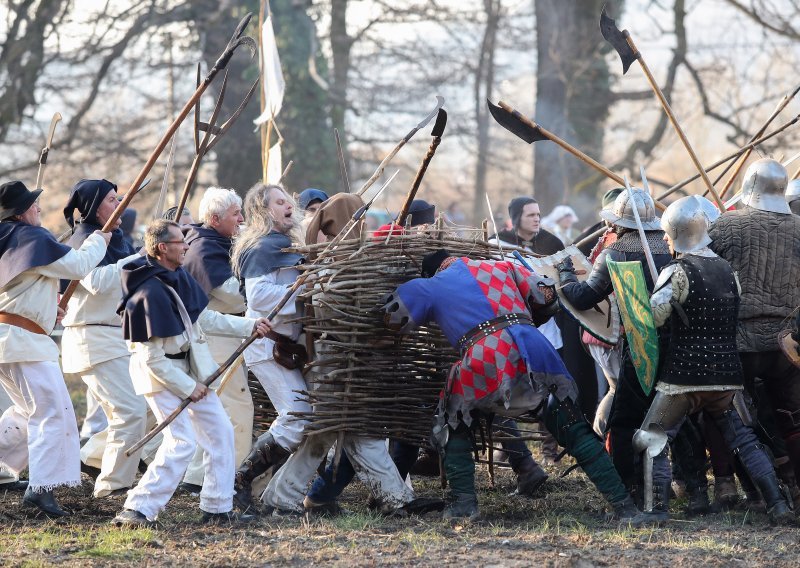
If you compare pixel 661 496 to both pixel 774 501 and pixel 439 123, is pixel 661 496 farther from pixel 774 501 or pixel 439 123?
pixel 439 123

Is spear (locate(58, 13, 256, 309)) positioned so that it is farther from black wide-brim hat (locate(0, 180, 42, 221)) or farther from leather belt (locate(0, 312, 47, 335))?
leather belt (locate(0, 312, 47, 335))

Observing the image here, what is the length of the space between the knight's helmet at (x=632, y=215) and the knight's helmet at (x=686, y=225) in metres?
0.42

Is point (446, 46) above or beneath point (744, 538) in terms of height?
above

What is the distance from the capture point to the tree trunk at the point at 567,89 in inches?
711

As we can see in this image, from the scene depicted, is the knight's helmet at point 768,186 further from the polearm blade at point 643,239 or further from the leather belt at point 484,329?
the leather belt at point 484,329

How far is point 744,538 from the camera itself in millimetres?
5582

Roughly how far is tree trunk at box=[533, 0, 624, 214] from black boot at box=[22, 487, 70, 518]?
1207 centimetres

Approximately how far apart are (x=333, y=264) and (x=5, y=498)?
2.43m

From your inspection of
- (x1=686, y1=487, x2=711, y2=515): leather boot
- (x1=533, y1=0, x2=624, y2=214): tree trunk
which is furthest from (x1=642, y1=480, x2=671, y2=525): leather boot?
(x1=533, y1=0, x2=624, y2=214): tree trunk

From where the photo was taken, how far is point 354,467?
6.39 meters

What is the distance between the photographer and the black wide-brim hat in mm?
6250

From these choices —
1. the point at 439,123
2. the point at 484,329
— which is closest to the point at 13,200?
the point at 439,123

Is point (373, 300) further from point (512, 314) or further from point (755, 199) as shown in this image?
point (755, 199)

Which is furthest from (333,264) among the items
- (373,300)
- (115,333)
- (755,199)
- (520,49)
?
(520,49)
